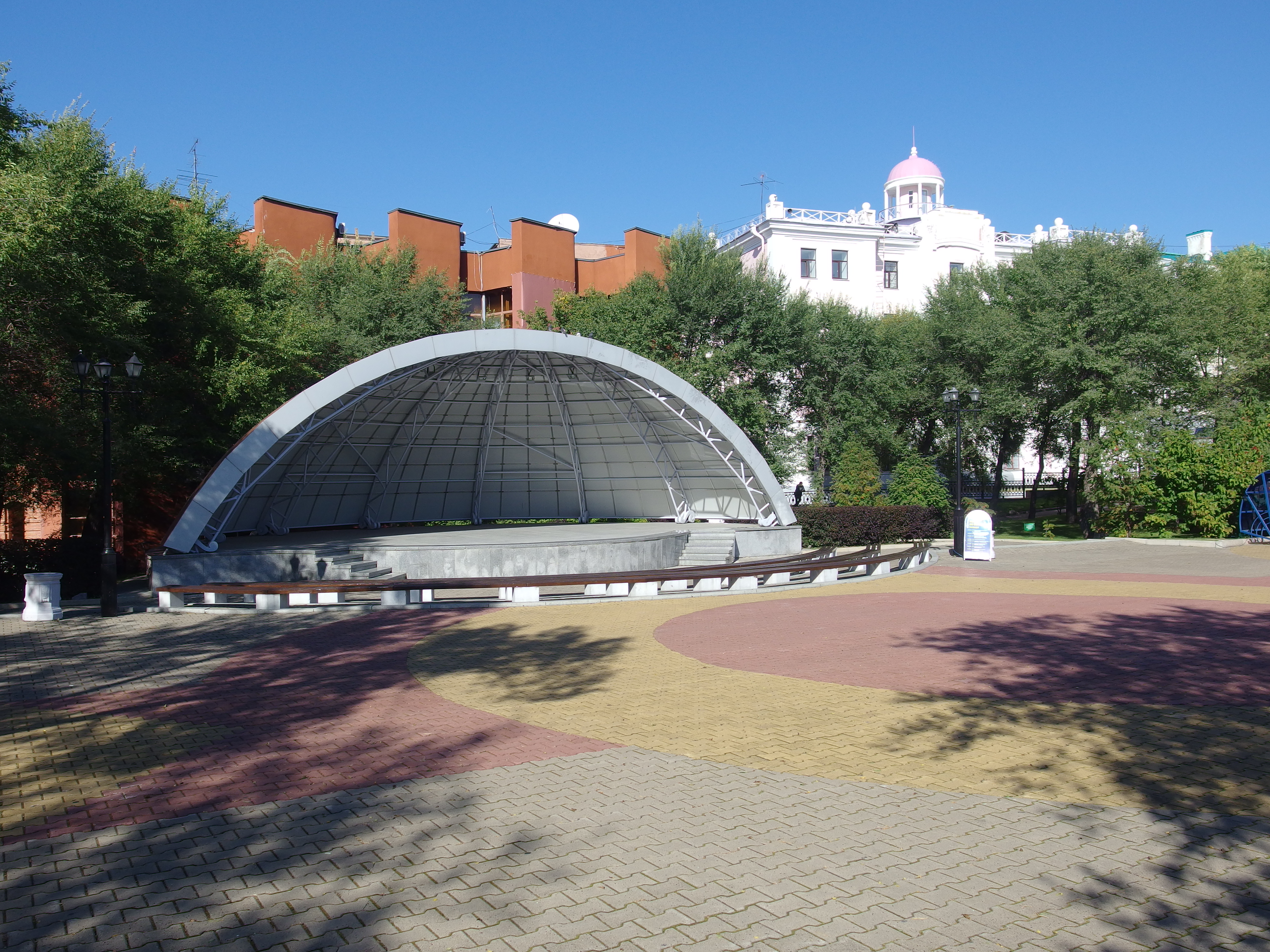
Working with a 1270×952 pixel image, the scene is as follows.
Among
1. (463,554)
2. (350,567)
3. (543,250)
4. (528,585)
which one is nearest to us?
(528,585)

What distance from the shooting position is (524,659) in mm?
12695

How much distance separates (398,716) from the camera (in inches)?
377

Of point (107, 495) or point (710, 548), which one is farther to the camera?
point (710, 548)

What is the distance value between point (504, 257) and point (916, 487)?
30299 millimetres

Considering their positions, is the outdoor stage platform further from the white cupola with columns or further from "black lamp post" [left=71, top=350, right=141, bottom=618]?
the white cupola with columns

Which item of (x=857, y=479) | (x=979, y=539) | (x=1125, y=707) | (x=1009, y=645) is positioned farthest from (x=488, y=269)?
(x=1125, y=707)

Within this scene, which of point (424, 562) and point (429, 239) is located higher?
point (429, 239)

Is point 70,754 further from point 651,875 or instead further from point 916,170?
point 916,170

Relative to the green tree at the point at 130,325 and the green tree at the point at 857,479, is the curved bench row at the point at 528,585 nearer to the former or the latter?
the green tree at the point at 130,325

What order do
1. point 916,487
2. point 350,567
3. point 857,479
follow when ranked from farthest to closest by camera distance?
1. point 857,479
2. point 916,487
3. point 350,567

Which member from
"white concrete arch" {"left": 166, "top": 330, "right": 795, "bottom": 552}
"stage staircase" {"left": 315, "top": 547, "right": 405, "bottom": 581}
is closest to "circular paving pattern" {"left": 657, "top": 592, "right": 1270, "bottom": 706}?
"stage staircase" {"left": 315, "top": 547, "right": 405, "bottom": 581}

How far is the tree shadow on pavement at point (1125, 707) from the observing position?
723cm

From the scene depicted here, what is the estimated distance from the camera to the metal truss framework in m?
30.0

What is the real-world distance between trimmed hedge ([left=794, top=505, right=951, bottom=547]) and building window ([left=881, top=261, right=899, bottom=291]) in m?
28.5
